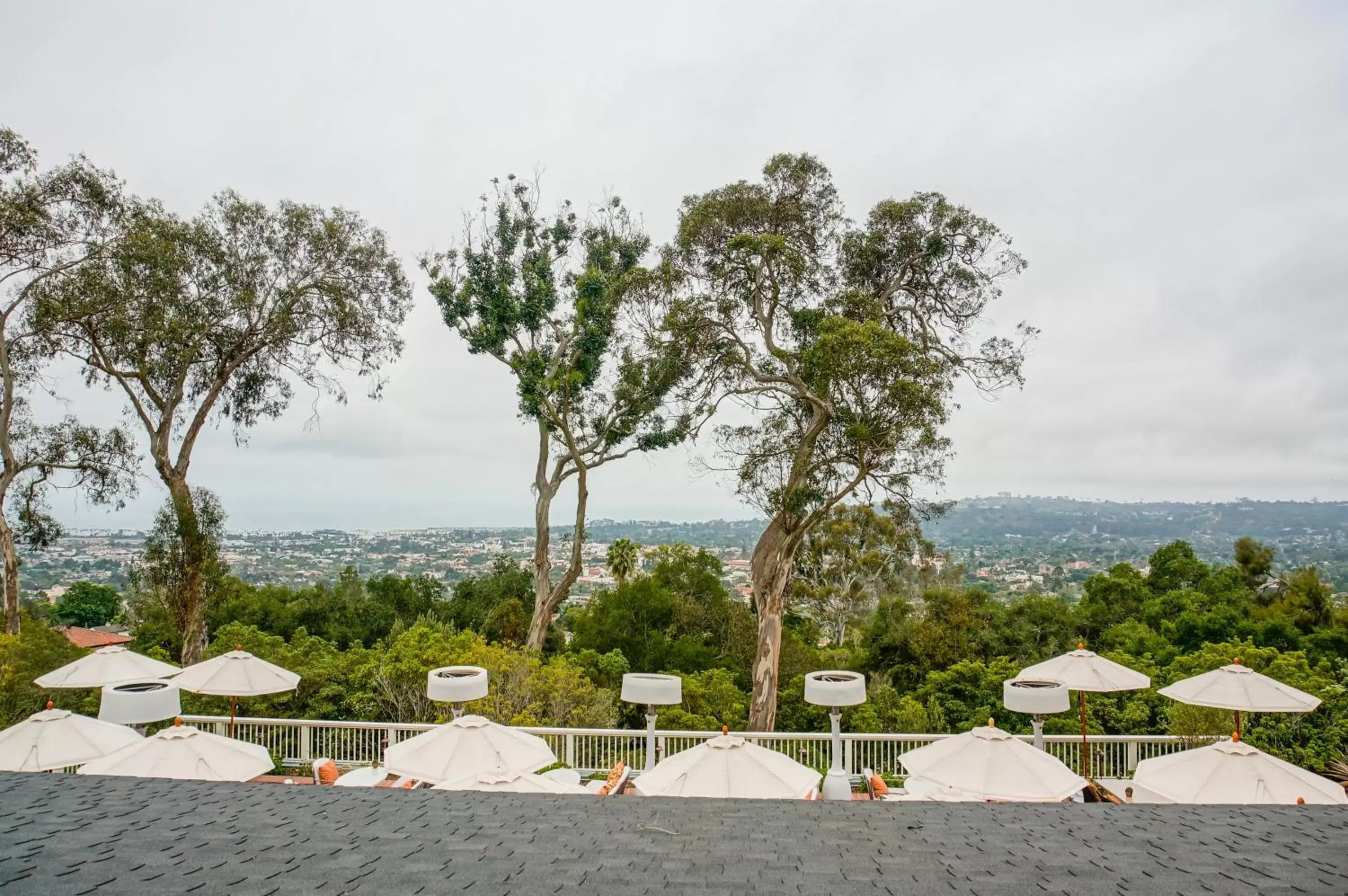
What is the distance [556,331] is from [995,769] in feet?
45.5

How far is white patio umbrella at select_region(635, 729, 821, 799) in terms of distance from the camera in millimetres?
5316

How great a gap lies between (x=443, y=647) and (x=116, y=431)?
10.2 metres

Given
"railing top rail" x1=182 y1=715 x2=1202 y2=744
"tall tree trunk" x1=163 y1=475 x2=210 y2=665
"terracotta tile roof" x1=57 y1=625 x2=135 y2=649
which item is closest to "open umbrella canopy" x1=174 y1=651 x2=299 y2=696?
"railing top rail" x1=182 y1=715 x2=1202 y2=744

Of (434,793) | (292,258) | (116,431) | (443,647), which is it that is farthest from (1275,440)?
(116,431)

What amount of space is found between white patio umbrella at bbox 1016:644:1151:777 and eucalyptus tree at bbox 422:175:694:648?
8.70m

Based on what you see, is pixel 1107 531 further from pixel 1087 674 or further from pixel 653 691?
pixel 653 691

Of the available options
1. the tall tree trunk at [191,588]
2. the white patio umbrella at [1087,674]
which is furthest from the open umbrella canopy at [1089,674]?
the tall tree trunk at [191,588]

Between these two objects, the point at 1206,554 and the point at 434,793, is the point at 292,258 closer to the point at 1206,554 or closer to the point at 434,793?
the point at 434,793

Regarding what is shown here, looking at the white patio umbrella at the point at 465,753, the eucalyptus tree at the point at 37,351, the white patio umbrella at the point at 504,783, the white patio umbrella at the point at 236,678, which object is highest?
the eucalyptus tree at the point at 37,351

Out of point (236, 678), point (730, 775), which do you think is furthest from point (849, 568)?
point (236, 678)

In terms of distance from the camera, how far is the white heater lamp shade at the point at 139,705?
667cm

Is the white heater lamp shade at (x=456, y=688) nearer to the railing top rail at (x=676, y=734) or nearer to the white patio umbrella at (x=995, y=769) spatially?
the railing top rail at (x=676, y=734)

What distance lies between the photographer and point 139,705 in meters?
6.73

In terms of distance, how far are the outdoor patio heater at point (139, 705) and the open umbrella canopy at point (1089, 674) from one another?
926 cm
